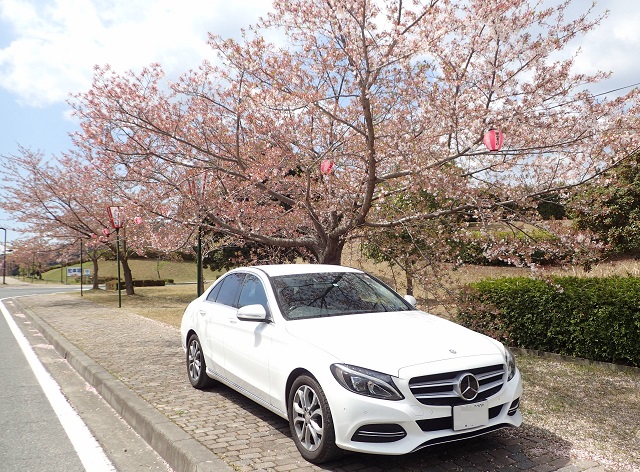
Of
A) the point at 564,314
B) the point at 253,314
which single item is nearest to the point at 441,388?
the point at 253,314

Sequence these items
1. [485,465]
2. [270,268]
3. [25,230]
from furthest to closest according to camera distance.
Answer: [25,230]
[270,268]
[485,465]

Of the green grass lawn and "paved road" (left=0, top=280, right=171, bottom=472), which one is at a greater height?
the green grass lawn

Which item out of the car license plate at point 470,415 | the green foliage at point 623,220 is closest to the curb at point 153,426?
the car license plate at point 470,415

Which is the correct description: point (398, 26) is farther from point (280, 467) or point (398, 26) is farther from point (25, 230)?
point (25, 230)

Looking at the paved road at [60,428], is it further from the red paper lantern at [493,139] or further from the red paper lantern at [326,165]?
the red paper lantern at [493,139]

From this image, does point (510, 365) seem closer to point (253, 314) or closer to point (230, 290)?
point (253, 314)

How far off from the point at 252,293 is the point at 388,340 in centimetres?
183

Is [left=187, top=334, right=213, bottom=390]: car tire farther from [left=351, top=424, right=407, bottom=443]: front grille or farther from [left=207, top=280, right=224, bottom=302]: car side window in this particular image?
[left=351, top=424, right=407, bottom=443]: front grille

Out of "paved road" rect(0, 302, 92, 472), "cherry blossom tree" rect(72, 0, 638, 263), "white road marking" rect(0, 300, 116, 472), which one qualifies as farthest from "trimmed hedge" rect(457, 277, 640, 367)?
"paved road" rect(0, 302, 92, 472)

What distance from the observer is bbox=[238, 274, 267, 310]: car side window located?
16.4 feet

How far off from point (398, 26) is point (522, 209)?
3.47 meters

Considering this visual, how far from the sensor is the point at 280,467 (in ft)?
12.3

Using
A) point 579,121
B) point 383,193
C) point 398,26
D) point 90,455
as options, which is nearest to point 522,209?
point 579,121

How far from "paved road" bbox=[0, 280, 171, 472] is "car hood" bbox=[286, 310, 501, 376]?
1.63m
